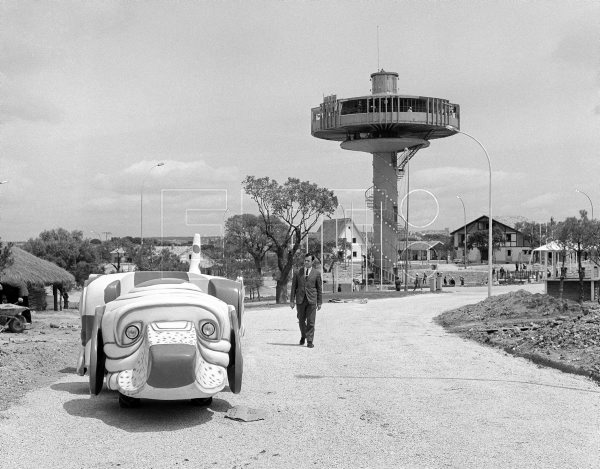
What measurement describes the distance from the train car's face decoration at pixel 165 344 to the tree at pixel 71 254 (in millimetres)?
58066

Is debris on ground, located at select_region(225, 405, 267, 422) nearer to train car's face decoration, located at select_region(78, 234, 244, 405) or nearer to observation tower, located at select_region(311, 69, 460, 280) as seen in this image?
train car's face decoration, located at select_region(78, 234, 244, 405)

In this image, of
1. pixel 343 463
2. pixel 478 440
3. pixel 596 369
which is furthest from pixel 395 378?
pixel 343 463

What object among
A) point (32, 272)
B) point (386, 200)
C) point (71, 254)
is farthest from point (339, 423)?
point (386, 200)

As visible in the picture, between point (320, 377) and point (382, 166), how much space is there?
261ft

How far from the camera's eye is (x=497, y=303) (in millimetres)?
28609

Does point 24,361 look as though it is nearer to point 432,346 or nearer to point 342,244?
point 432,346

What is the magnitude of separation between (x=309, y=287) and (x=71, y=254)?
55.1m

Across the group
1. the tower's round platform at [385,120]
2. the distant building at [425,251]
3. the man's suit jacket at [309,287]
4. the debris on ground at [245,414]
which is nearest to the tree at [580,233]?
the man's suit jacket at [309,287]

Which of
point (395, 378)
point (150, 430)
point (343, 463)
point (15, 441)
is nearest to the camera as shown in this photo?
point (343, 463)

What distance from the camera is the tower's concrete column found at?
296 feet

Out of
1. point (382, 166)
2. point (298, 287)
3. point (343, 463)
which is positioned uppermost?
point (382, 166)

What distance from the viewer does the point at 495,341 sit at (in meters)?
17.8

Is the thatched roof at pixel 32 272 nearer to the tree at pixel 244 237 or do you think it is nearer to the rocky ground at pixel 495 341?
the rocky ground at pixel 495 341

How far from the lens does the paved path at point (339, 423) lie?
7484 millimetres
